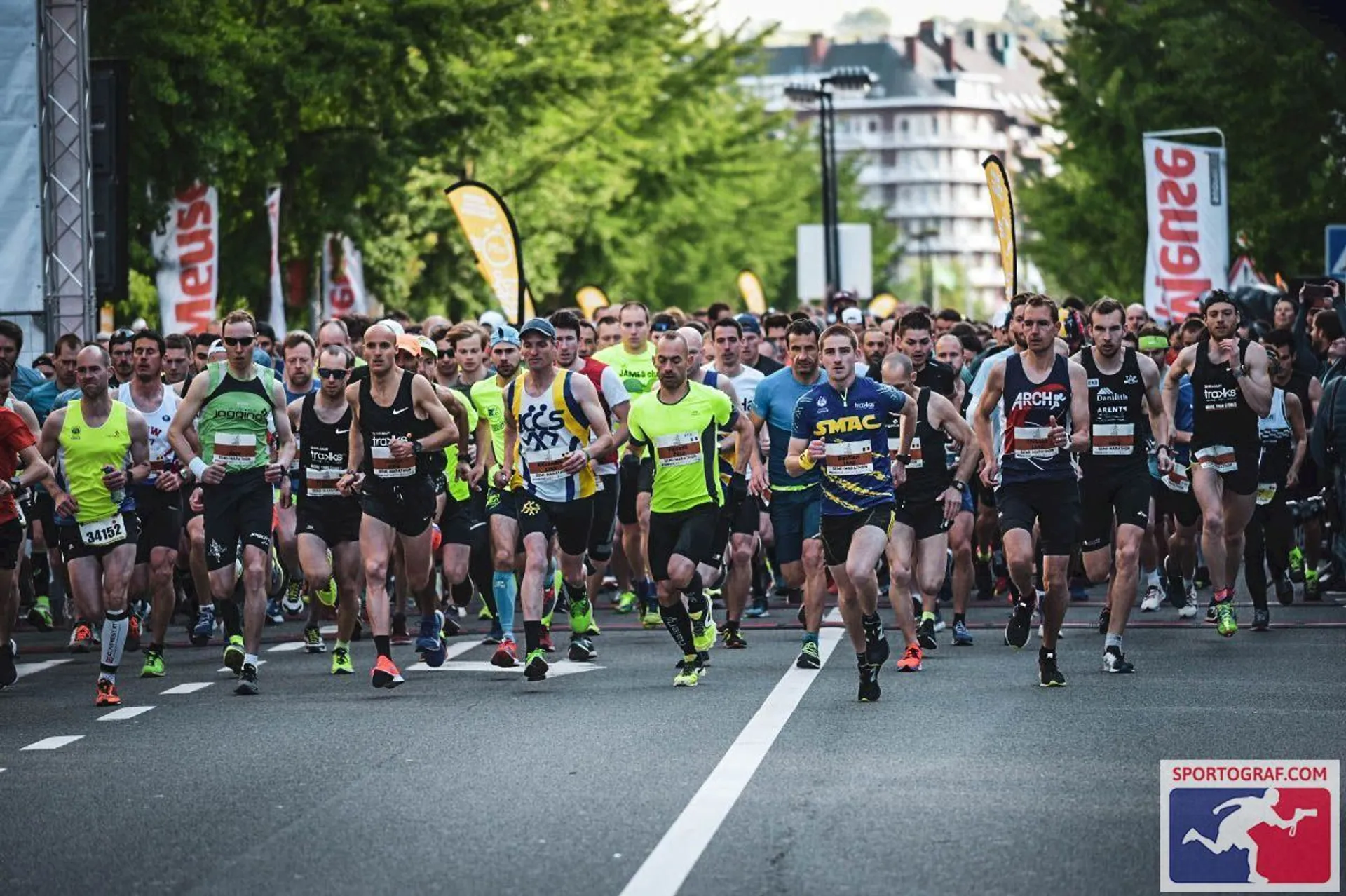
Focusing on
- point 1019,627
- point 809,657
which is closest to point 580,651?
point 809,657

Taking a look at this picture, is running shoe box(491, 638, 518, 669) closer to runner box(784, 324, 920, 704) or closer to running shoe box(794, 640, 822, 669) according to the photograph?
running shoe box(794, 640, 822, 669)

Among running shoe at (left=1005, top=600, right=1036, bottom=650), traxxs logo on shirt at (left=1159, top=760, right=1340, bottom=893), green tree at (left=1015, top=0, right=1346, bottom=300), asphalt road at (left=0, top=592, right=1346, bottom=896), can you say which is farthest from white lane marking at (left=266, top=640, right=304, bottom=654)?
green tree at (left=1015, top=0, right=1346, bottom=300)

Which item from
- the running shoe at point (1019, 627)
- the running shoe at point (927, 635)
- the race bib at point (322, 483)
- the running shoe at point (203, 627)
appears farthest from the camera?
the running shoe at point (203, 627)

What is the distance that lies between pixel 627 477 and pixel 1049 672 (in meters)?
5.21

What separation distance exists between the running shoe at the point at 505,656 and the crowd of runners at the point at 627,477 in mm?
13

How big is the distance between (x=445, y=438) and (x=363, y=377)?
1.95 ft

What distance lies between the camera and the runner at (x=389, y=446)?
15.2 meters

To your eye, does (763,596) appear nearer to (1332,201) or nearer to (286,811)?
(286,811)

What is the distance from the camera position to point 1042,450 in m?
14.5

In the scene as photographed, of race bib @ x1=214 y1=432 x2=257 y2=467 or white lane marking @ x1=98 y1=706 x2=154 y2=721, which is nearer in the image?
white lane marking @ x1=98 y1=706 x2=154 y2=721

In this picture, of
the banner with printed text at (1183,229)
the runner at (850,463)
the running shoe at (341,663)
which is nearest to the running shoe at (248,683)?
the running shoe at (341,663)

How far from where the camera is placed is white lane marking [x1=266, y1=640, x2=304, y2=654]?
17.6m

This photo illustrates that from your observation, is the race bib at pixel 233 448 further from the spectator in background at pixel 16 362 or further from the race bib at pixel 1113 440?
the race bib at pixel 1113 440

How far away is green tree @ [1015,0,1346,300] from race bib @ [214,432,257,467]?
20.6 metres
